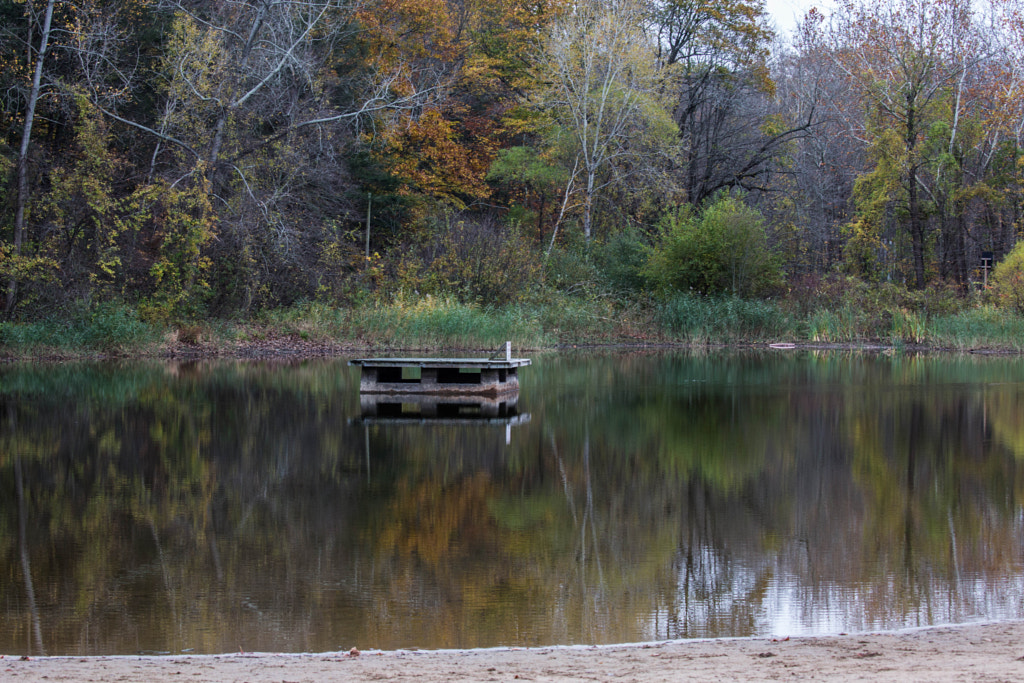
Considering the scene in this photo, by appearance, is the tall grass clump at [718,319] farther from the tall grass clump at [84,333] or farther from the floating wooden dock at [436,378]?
the floating wooden dock at [436,378]

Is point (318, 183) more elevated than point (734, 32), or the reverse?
point (734, 32)

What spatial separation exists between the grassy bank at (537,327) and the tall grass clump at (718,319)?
1.2 inches

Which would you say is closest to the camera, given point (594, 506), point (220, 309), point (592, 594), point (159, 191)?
point (592, 594)

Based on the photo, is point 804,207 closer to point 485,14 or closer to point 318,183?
point 485,14

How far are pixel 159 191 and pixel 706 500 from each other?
22738mm

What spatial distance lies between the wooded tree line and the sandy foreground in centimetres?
2264

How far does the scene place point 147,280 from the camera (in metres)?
29.9

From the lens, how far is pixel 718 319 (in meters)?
32.8

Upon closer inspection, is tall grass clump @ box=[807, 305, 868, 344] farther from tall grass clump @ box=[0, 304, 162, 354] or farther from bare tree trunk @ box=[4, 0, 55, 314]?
bare tree trunk @ box=[4, 0, 55, 314]

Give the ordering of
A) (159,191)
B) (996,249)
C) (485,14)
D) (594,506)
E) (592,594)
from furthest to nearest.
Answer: (485,14) < (996,249) < (159,191) < (594,506) < (592,594)

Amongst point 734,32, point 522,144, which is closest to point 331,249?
point 522,144

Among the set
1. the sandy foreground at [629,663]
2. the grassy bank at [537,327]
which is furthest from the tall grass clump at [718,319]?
the sandy foreground at [629,663]

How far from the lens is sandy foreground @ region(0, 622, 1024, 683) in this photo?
4.48m

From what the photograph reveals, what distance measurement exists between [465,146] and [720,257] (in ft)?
42.2
